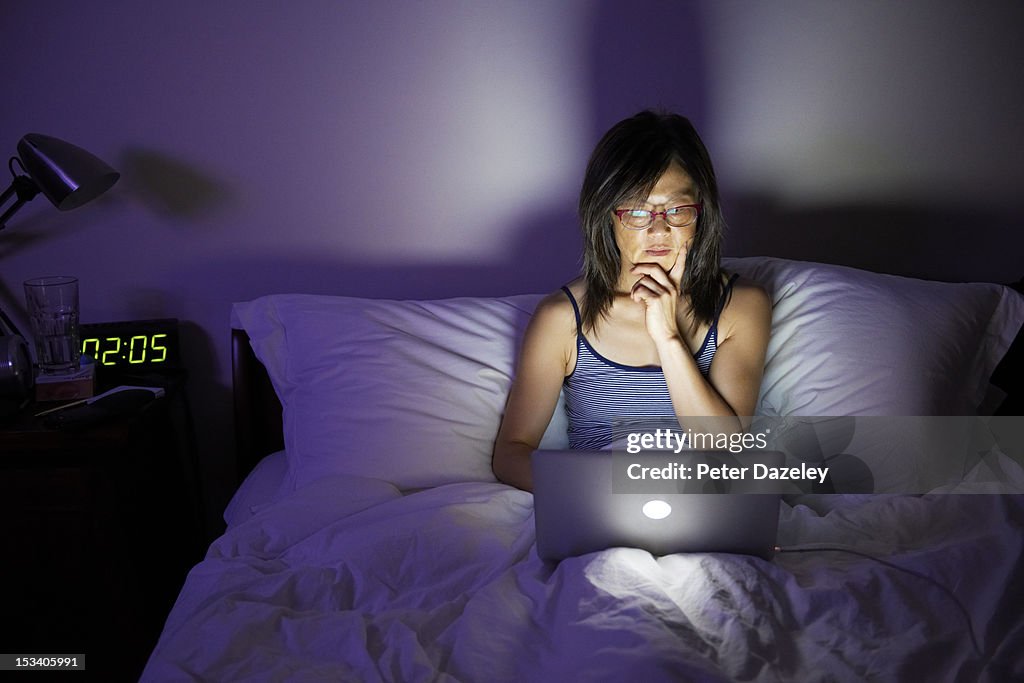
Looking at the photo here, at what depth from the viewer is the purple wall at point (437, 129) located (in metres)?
1.70

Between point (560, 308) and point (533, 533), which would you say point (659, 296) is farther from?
point (533, 533)

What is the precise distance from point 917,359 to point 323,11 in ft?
4.73

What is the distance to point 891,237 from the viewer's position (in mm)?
1933

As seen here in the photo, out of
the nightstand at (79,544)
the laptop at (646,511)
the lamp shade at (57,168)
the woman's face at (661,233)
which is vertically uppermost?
the lamp shade at (57,168)

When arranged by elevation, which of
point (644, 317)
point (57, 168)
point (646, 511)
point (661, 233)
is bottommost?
point (646, 511)

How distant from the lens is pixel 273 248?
180cm

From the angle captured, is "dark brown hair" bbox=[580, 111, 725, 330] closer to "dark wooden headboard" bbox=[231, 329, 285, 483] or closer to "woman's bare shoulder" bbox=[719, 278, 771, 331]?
"woman's bare shoulder" bbox=[719, 278, 771, 331]

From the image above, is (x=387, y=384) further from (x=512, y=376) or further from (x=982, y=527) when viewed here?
(x=982, y=527)

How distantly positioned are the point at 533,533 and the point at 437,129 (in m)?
1.01

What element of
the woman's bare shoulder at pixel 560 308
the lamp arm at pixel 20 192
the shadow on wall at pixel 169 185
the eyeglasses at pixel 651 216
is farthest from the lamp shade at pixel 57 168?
the eyeglasses at pixel 651 216

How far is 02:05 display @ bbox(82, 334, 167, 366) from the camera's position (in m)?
1.72

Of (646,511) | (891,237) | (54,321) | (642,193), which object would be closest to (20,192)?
(54,321)

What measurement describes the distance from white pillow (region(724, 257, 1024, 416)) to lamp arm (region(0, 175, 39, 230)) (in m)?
1.49

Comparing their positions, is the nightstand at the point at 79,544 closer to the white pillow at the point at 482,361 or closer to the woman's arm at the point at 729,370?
the white pillow at the point at 482,361
